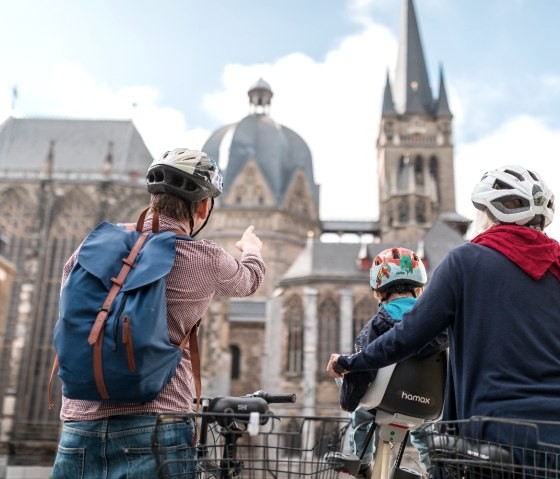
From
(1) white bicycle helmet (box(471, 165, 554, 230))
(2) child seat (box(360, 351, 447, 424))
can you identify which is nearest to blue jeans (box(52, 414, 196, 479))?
(2) child seat (box(360, 351, 447, 424))

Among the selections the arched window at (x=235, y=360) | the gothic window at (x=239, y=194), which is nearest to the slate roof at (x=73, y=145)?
the gothic window at (x=239, y=194)

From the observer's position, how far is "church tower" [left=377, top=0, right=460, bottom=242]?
37.6m

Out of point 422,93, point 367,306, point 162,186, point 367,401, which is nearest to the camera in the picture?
point 162,186

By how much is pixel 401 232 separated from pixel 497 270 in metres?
35.3

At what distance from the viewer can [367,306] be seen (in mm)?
27281

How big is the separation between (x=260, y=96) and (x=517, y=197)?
39.8 metres

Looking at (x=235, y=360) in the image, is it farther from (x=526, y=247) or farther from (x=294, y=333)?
(x=526, y=247)

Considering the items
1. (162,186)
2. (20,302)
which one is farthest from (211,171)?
(20,302)

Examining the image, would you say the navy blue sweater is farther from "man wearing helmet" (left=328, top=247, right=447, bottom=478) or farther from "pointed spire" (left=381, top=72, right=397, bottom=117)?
"pointed spire" (left=381, top=72, right=397, bottom=117)

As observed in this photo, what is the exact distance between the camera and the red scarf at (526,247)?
2262 millimetres

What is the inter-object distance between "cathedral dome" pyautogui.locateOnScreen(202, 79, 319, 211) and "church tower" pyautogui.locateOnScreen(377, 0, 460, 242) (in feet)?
17.7

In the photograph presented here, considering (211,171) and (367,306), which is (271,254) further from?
(211,171)

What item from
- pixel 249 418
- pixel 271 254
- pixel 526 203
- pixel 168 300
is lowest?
pixel 249 418

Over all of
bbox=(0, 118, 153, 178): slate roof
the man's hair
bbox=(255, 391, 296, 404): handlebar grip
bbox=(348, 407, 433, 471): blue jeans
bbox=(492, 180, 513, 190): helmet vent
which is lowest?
bbox=(348, 407, 433, 471): blue jeans
